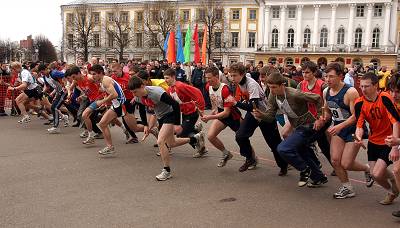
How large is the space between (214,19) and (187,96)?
60.2m

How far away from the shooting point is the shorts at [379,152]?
A: 488 centimetres

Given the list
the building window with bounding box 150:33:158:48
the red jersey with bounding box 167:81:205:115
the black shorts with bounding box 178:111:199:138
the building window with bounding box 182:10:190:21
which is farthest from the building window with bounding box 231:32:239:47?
the red jersey with bounding box 167:81:205:115

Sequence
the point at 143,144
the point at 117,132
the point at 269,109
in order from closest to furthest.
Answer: the point at 269,109 < the point at 143,144 < the point at 117,132

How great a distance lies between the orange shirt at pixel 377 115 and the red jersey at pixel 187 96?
3.06m

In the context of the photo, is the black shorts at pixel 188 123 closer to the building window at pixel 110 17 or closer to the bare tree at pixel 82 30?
the bare tree at pixel 82 30

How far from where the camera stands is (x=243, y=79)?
22.1 feet

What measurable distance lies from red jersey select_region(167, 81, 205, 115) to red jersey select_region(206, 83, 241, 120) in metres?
0.37

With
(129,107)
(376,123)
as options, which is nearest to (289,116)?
(376,123)

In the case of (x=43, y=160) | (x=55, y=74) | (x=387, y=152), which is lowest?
(x=43, y=160)

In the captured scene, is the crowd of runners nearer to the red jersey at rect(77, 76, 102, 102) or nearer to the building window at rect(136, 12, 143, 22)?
the red jersey at rect(77, 76, 102, 102)

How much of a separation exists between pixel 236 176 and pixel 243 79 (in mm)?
1543

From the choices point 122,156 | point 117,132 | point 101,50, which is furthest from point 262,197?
point 101,50

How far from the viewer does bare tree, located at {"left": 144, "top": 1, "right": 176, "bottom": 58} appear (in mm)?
66125

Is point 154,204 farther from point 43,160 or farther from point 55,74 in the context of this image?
point 55,74
